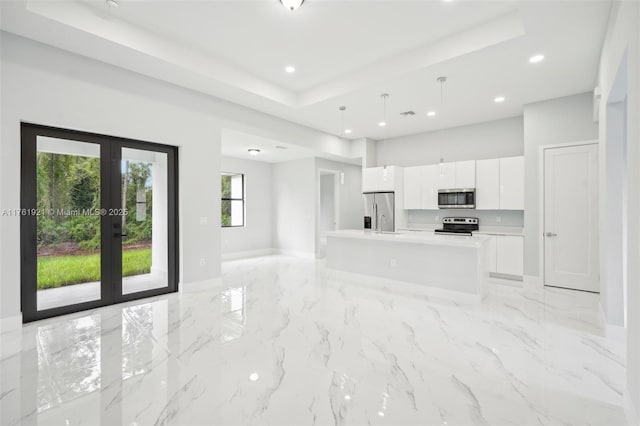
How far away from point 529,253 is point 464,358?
3.47 meters

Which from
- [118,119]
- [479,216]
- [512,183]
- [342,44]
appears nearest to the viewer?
[342,44]

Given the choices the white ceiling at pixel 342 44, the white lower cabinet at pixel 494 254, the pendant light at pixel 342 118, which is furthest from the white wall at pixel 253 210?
the white lower cabinet at pixel 494 254

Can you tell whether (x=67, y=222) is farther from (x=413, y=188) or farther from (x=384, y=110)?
(x=413, y=188)

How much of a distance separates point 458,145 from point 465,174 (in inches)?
35.2

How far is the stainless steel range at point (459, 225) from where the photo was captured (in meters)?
6.07

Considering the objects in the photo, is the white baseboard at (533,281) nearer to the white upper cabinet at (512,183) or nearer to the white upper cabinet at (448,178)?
the white upper cabinet at (512,183)

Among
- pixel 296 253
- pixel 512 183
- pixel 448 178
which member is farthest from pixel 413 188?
pixel 296 253

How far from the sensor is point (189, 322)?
338cm

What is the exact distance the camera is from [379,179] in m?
7.01

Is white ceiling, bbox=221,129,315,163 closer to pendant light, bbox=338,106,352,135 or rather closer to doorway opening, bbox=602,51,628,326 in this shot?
pendant light, bbox=338,106,352,135

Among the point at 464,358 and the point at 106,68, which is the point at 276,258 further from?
the point at 464,358

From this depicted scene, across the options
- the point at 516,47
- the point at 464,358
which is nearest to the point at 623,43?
the point at 516,47

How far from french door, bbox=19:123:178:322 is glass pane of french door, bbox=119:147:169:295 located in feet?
0.04

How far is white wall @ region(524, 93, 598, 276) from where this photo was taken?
469 cm
